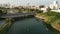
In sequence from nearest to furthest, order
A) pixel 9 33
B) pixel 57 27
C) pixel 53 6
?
pixel 9 33 → pixel 57 27 → pixel 53 6

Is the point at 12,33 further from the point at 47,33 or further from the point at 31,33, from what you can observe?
the point at 47,33

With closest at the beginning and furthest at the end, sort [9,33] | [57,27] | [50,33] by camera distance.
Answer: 1. [9,33]
2. [50,33]
3. [57,27]

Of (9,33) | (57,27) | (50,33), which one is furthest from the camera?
(57,27)

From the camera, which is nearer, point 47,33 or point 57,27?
point 47,33

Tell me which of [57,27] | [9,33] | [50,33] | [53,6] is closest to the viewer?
[9,33]

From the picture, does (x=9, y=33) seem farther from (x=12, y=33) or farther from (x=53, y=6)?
(x=53, y=6)

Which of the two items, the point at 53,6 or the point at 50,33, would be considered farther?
the point at 53,6

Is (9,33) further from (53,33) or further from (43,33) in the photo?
(53,33)

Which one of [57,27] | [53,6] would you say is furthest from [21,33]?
[53,6]

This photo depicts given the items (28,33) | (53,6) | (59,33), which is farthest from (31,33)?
(53,6)
